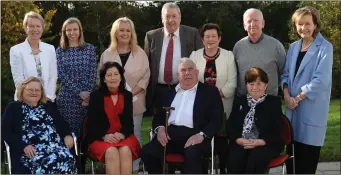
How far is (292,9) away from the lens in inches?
492

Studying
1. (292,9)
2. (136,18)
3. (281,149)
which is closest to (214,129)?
(281,149)

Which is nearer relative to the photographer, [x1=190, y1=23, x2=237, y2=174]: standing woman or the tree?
[x1=190, y1=23, x2=237, y2=174]: standing woman

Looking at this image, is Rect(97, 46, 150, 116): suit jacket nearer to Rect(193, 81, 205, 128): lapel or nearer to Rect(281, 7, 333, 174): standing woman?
Rect(193, 81, 205, 128): lapel

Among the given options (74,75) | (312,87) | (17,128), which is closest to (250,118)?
(312,87)

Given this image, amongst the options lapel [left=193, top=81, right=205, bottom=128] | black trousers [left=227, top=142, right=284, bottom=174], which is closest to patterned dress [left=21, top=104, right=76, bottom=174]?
lapel [left=193, top=81, right=205, bottom=128]

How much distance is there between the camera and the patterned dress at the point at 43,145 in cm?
430

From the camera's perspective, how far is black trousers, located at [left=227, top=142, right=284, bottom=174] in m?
4.30

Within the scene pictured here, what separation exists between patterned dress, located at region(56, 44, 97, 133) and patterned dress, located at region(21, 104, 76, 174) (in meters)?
0.46

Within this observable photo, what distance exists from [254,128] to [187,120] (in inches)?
23.4

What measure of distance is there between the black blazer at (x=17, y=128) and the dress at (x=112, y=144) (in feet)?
0.95

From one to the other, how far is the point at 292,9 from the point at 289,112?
8257mm

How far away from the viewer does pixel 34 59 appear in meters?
4.82

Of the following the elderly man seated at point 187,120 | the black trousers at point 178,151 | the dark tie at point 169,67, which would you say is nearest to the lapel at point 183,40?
the dark tie at point 169,67

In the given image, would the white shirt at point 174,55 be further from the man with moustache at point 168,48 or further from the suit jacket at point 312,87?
the suit jacket at point 312,87
